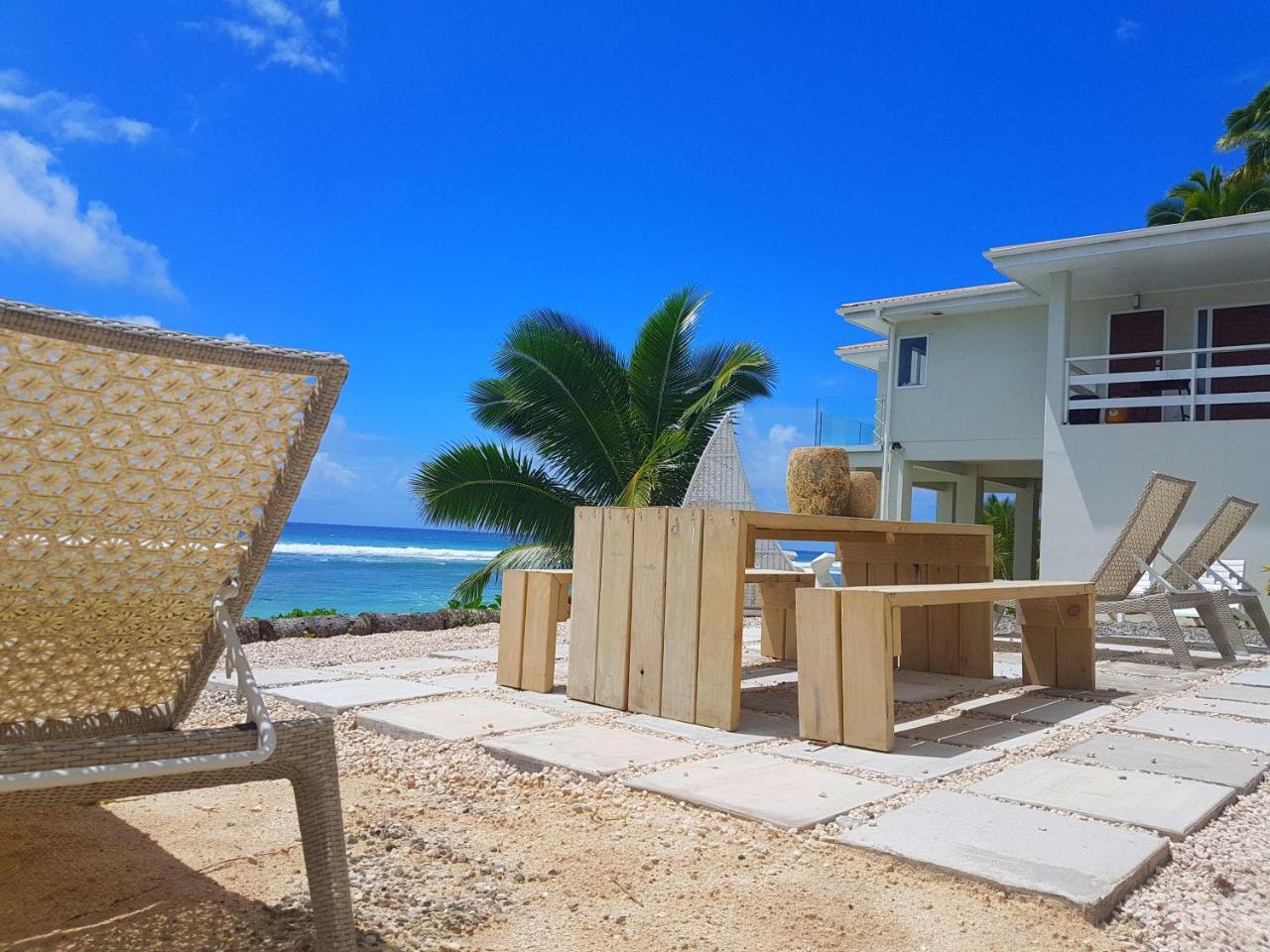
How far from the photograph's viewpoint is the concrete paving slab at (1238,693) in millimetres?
5145

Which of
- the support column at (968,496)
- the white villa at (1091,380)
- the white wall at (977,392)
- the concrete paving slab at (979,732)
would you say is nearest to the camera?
the concrete paving slab at (979,732)

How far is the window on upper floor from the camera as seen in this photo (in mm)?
15195

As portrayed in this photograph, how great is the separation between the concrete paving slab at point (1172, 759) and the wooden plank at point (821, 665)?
0.88 meters

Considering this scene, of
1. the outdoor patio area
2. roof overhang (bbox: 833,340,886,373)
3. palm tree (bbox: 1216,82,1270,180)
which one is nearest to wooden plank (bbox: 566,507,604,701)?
the outdoor patio area

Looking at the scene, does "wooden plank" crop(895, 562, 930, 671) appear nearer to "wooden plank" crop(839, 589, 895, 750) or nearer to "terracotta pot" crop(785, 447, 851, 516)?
"terracotta pot" crop(785, 447, 851, 516)

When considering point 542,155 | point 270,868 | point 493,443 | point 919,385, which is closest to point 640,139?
point 542,155

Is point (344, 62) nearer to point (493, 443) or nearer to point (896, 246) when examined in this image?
point (896, 246)

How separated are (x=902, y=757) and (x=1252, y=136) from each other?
26591 mm

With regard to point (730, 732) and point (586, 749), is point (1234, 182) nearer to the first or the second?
point (730, 732)

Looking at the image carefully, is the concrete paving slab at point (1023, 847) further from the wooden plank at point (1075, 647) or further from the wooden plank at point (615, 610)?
the wooden plank at point (1075, 647)

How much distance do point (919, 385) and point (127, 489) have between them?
14640mm

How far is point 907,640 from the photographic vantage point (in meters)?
6.00

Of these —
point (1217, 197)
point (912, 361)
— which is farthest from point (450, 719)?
point (1217, 197)

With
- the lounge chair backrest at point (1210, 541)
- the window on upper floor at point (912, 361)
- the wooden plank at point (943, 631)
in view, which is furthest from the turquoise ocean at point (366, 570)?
the wooden plank at point (943, 631)
